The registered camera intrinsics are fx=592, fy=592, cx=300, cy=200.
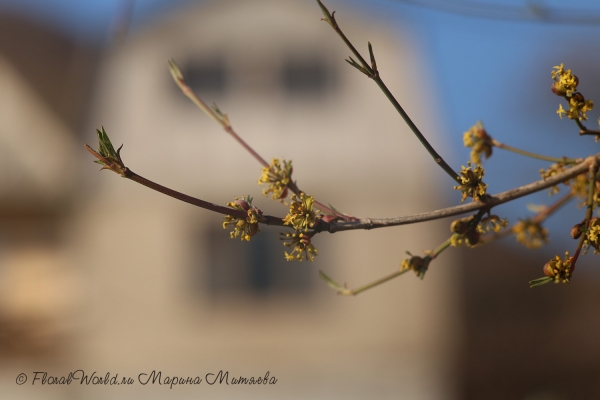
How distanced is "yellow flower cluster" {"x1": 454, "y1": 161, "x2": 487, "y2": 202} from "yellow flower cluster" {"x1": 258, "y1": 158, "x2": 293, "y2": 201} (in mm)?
247

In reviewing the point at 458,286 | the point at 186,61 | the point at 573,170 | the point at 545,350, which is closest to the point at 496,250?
the point at 545,350

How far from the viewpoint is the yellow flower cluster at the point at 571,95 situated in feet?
2.80

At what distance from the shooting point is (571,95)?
34.0 inches

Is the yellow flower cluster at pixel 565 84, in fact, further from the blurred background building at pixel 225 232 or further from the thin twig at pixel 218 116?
the blurred background building at pixel 225 232

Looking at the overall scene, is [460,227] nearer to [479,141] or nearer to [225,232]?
[479,141]

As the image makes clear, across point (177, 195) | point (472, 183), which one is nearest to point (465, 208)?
point (472, 183)

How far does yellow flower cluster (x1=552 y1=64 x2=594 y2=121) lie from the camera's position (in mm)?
854

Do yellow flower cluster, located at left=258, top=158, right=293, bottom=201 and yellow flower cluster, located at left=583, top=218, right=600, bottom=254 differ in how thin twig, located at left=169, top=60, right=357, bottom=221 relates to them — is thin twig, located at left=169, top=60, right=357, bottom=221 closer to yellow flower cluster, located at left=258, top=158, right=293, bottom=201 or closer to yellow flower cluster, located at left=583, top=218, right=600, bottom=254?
yellow flower cluster, located at left=258, top=158, right=293, bottom=201

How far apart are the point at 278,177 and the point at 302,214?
0.15 m

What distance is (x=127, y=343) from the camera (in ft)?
29.1

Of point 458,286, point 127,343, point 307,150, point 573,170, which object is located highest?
point 307,150

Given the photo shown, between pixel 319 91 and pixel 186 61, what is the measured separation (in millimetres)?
2222

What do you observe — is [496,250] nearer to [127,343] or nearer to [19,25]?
[127,343]

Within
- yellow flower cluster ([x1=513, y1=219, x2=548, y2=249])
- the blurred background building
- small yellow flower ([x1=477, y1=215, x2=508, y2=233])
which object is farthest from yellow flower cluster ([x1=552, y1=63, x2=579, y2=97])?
the blurred background building
